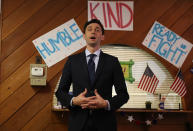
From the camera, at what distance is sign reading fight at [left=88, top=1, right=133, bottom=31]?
262 centimetres

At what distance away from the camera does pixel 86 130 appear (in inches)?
43.0

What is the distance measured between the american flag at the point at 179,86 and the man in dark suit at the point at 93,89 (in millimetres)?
1470

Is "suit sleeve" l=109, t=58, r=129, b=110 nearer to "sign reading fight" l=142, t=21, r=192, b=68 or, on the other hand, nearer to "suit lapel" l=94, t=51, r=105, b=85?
"suit lapel" l=94, t=51, r=105, b=85

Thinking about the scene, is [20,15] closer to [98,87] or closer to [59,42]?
[59,42]

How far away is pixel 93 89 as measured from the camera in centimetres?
115

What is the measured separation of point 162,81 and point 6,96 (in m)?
1.94

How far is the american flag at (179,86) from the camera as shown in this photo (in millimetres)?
2465

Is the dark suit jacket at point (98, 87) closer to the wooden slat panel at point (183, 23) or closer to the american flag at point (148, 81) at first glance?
the american flag at point (148, 81)

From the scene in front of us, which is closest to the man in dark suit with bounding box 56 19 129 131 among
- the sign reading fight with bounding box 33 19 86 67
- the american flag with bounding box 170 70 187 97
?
the sign reading fight with bounding box 33 19 86 67

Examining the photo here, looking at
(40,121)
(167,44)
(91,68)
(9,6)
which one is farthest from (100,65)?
(9,6)

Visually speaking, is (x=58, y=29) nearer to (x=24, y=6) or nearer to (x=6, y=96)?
(x=24, y=6)

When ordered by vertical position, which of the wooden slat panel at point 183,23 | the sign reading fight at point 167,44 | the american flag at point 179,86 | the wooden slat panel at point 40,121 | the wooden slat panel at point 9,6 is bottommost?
the wooden slat panel at point 40,121

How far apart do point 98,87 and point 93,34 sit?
34cm

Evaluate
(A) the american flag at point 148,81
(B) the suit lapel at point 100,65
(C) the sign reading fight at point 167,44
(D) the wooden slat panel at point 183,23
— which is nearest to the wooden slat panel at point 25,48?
(C) the sign reading fight at point 167,44
